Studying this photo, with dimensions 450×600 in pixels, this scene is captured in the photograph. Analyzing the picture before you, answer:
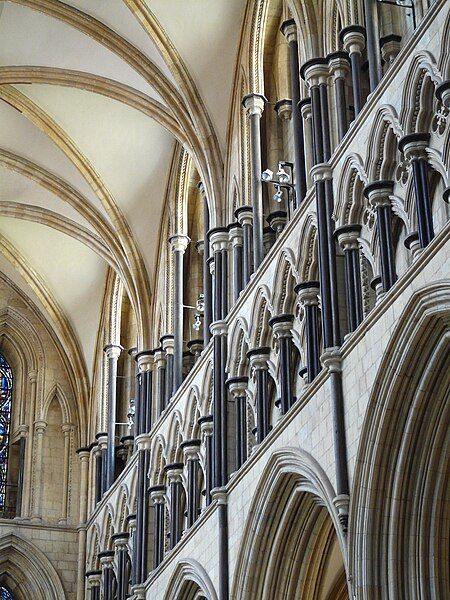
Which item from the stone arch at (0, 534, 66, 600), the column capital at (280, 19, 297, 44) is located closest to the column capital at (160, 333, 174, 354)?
the stone arch at (0, 534, 66, 600)

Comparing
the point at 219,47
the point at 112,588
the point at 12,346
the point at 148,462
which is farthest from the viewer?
the point at 12,346

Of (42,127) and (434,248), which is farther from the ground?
(42,127)

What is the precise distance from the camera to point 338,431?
13.0 m

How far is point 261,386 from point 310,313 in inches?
66.0

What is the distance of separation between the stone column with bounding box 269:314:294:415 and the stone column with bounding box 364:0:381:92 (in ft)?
9.56

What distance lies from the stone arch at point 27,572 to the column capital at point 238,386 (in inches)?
343

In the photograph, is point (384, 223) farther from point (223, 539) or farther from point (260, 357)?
point (223, 539)

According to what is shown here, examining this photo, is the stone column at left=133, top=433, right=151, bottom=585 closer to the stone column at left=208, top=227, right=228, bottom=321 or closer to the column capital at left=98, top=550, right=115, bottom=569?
the column capital at left=98, top=550, right=115, bottom=569

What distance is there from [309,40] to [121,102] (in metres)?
5.93

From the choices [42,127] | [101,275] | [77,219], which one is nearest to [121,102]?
[42,127]

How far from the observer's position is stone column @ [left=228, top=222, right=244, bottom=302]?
17688mm

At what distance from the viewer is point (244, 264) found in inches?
691

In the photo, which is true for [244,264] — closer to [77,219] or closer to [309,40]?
[309,40]

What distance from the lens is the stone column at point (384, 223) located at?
42.1ft
